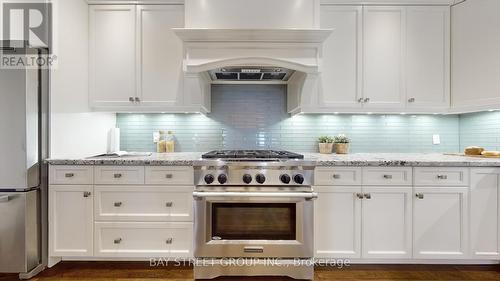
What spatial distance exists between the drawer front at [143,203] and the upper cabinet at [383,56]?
1.51 metres

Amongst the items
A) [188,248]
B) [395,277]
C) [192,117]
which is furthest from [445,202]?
[192,117]

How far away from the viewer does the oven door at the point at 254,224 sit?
202cm

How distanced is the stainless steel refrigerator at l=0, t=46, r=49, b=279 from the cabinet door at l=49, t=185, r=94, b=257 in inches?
5.5

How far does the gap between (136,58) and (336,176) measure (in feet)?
6.81

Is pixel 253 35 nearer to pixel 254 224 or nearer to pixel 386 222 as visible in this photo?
pixel 254 224

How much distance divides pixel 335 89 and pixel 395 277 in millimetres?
1647

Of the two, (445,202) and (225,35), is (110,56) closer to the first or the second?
(225,35)

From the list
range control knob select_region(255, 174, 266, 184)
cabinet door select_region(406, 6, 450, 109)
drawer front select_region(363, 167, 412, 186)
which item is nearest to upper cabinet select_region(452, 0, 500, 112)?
cabinet door select_region(406, 6, 450, 109)

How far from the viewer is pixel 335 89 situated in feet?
8.34

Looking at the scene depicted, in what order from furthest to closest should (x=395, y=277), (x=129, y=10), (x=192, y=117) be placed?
(x=192, y=117) < (x=129, y=10) < (x=395, y=277)

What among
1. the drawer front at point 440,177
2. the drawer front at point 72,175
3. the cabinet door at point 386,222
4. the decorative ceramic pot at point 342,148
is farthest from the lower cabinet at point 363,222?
the drawer front at point 72,175

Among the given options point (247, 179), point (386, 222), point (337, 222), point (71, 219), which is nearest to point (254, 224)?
point (247, 179)

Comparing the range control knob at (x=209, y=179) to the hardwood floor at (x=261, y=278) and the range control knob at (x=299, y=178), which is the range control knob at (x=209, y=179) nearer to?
the range control knob at (x=299, y=178)

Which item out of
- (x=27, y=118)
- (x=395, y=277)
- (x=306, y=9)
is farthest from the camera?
(x=306, y=9)
